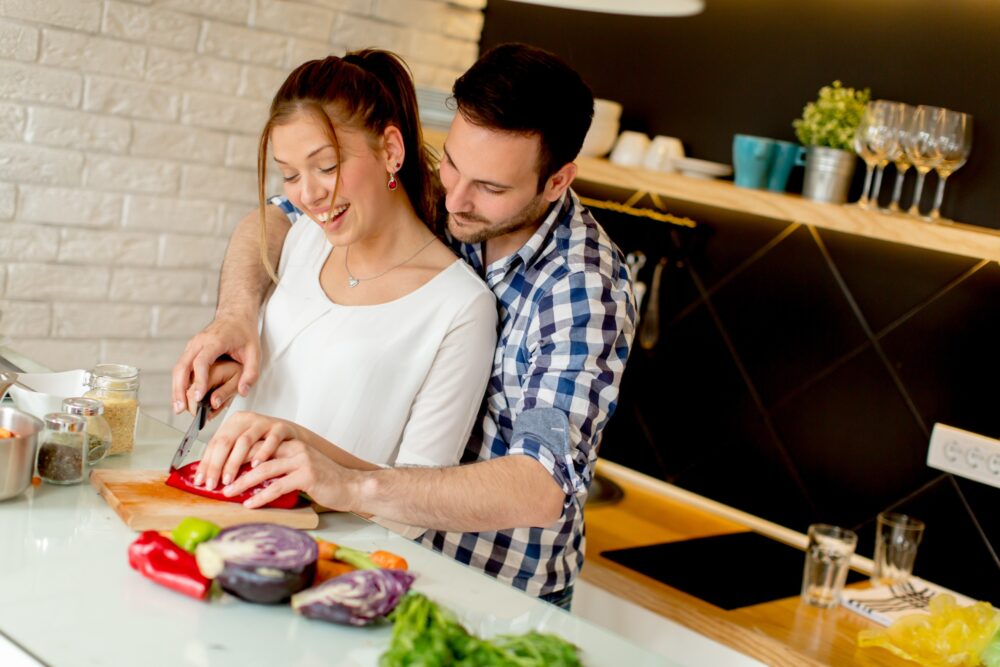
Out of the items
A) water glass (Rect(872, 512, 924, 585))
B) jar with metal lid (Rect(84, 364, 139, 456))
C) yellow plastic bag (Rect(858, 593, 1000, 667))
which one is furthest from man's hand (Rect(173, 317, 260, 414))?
water glass (Rect(872, 512, 924, 585))

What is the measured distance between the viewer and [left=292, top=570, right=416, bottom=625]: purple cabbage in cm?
108

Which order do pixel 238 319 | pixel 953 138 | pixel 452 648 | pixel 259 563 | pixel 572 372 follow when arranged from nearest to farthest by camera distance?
pixel 452 648
pixel 259 563
pixel 572 372
pixel 238 319
pixel 953 138

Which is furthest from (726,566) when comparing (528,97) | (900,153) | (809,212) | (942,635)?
(528,97)

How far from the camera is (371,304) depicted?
1.87 meters

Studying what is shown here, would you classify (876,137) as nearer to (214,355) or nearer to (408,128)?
(408,128)

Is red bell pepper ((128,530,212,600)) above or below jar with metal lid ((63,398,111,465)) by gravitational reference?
Answer: below

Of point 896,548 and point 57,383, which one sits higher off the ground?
point 57,383

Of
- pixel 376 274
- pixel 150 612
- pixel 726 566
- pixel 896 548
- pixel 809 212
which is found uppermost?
pixel 809 212

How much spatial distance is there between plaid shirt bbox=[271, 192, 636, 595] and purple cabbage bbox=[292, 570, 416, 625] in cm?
49

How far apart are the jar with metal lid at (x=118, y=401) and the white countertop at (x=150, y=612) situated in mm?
169

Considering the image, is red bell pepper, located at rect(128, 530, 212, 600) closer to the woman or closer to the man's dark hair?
the woman

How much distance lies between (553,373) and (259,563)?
0.64 m

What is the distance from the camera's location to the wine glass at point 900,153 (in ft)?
7.63

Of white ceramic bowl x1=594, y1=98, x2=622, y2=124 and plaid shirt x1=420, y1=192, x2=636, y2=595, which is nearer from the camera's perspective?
plaid shirt x1=420, y1=192, x2=636, y2=595
